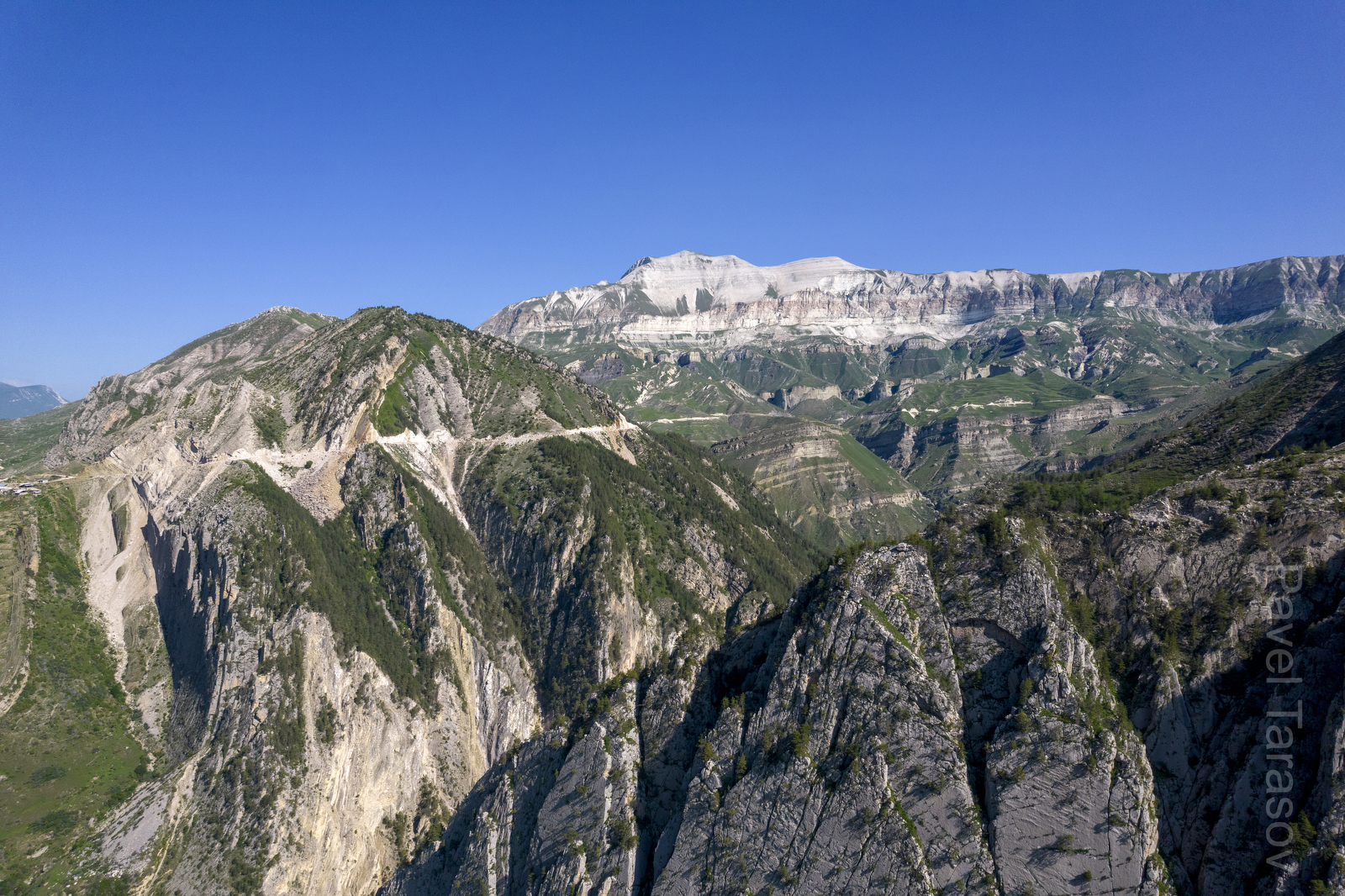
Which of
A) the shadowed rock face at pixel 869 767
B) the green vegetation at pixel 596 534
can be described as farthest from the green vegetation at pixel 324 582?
the shadowed rock face at pixel 869 767

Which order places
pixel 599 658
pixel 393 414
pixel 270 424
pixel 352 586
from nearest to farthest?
pixel 352 586, pixel 599 658, pixel 270 424, pixel 393 414

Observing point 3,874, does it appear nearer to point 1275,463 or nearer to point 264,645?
point 264,645

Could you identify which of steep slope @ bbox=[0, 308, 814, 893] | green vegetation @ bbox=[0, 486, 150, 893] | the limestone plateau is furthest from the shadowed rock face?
green vegetation @ bbox=[0, 486, 150, 893]

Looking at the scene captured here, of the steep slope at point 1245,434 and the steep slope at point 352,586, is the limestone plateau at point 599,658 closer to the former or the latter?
the steep slope at point 352,586

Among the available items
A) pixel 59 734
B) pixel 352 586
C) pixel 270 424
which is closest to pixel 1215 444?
pixel 352 586

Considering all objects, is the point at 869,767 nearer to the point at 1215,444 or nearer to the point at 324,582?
the point at 1215,444

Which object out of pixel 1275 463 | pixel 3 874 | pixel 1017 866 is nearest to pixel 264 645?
pixel 3 874

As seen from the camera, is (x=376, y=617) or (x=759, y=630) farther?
(x=376, y=617)
